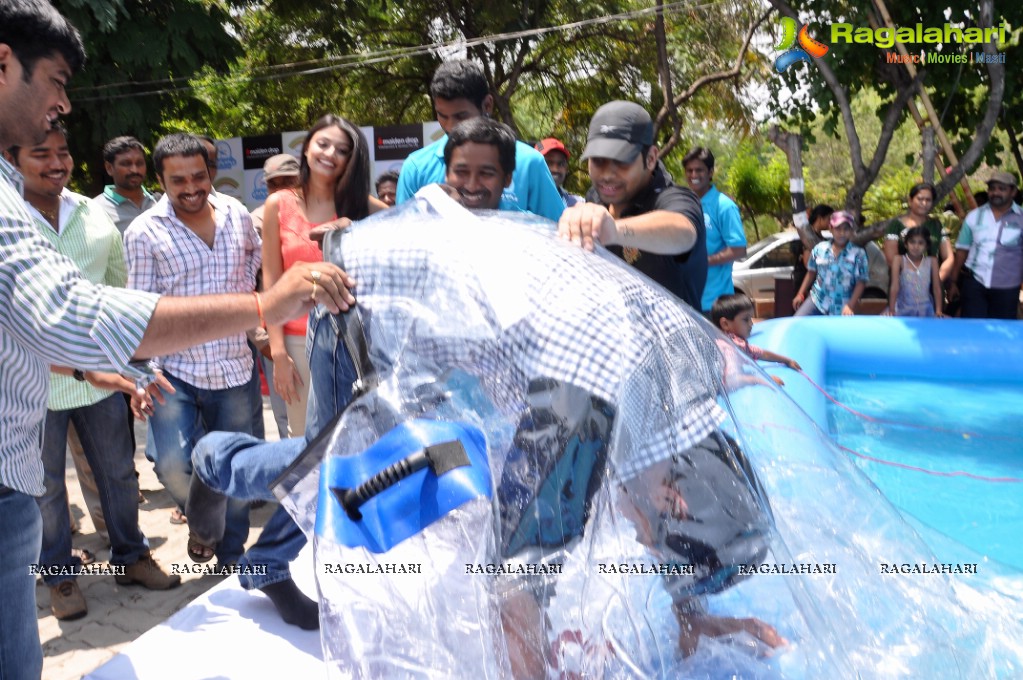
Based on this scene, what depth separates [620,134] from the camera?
271cm

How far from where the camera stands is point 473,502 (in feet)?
5.53

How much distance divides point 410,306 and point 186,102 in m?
11.0

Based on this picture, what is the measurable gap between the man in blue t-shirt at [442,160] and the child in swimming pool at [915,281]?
489 cm

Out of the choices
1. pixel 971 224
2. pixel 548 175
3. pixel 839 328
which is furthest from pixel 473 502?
pixel 971 224

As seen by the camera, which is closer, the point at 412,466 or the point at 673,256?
the point at 412,466

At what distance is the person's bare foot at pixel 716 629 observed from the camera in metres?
1.72

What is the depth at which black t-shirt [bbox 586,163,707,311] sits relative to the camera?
2668mm

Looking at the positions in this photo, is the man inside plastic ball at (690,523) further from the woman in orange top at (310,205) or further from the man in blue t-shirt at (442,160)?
the woman in orange top at (310,205)

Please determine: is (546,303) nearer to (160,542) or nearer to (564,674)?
(564,674)

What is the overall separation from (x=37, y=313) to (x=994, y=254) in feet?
23.8

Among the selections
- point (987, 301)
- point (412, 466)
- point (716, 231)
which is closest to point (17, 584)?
point (412, 466)

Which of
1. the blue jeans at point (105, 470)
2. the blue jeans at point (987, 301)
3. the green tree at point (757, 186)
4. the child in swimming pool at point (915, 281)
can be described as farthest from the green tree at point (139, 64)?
the green tree at point (757, 186)

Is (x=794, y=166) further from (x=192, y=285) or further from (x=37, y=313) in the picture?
(x=37, y=313)

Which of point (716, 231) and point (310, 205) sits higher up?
point (310, 205)
